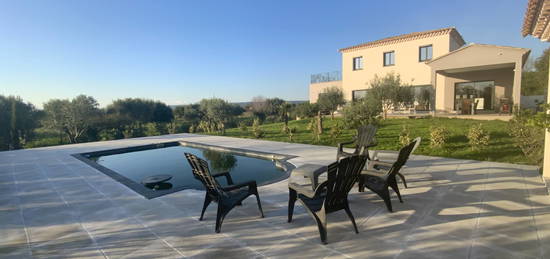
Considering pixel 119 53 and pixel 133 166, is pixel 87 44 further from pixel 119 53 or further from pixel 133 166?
pixel 133 166

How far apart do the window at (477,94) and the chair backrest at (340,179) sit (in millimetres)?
17598

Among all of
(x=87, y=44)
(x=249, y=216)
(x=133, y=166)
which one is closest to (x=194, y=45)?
(x=87, y=44)

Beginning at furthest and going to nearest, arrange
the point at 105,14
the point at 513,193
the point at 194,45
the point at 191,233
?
the point at 194,45, the point at 105,14, the point at 513,193, the point at 191,233

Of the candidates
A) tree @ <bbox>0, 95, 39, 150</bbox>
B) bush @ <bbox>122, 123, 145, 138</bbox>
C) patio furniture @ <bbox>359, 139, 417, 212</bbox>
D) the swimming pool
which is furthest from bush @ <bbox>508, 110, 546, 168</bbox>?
tree @ <bbox>0, 95, 39, 150</bbox>

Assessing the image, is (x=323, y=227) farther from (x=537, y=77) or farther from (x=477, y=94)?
(x=537, y=77)

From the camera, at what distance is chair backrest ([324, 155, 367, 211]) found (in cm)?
290

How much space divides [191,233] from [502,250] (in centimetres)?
339

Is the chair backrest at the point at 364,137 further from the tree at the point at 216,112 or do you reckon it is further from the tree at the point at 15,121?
the tree at the point at 15,121

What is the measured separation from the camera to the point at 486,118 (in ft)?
46.8

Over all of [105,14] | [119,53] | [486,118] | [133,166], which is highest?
[105,14]

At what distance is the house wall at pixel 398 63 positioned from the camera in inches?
741

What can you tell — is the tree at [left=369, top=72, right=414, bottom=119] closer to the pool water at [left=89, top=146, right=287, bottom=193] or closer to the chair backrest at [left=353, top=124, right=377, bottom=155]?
the chair backrest at [left=353, top=124, right=377, bottom=155]

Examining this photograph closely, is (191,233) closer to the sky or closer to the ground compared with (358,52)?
closer to the ground

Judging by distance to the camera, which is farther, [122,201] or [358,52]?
[358,52]
